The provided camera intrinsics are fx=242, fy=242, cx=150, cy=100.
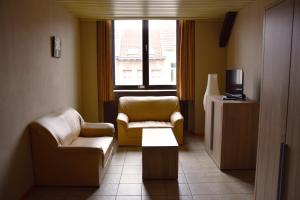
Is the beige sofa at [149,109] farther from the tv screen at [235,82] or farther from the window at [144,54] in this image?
the tv screen at [235,82]

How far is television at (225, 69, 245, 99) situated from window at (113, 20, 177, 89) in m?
1.72

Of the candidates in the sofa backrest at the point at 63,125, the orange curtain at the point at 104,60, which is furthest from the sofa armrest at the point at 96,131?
the orange curtain at the point at 104,60

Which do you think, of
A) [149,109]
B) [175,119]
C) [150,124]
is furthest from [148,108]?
[175,119]

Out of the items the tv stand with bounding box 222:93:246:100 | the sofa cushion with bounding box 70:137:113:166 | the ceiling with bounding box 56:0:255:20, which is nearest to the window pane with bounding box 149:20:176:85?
the ceiling with bounding box 56:0:255:20

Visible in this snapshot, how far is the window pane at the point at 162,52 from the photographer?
5.30 m

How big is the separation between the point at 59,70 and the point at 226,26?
3.20 meters

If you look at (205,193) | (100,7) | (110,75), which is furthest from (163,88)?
(205,193)

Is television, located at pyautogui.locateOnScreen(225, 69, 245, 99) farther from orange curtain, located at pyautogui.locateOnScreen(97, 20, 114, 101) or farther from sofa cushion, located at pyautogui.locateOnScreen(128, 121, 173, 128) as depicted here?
orange curtain, located at pyautogui.locateOnScreen(97, 20, 114, 101)

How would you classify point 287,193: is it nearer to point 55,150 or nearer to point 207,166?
point 207,166

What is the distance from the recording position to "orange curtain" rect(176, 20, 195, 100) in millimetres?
5070

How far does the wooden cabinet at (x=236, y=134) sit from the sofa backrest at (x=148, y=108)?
159 centimetres

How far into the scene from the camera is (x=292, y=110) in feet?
4.90

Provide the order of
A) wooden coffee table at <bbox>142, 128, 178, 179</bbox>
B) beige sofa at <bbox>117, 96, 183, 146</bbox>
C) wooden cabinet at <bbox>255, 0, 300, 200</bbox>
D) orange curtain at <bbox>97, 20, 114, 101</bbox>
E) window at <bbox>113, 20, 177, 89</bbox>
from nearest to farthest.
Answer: wooden cabinet at <bbox>255, 0, 300, 200</bbox> < wooden coffee table at <bbox>142, 128, 178, 179</bbox> < beige sofa at <bbox>117, 96, 183, 146</bbox> < orange curtain at <bbox>97, 20, 114, 101</bbox> < window at <bbox>113, 20, 177, 89</bbox>

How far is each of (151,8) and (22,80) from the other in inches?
98.3
